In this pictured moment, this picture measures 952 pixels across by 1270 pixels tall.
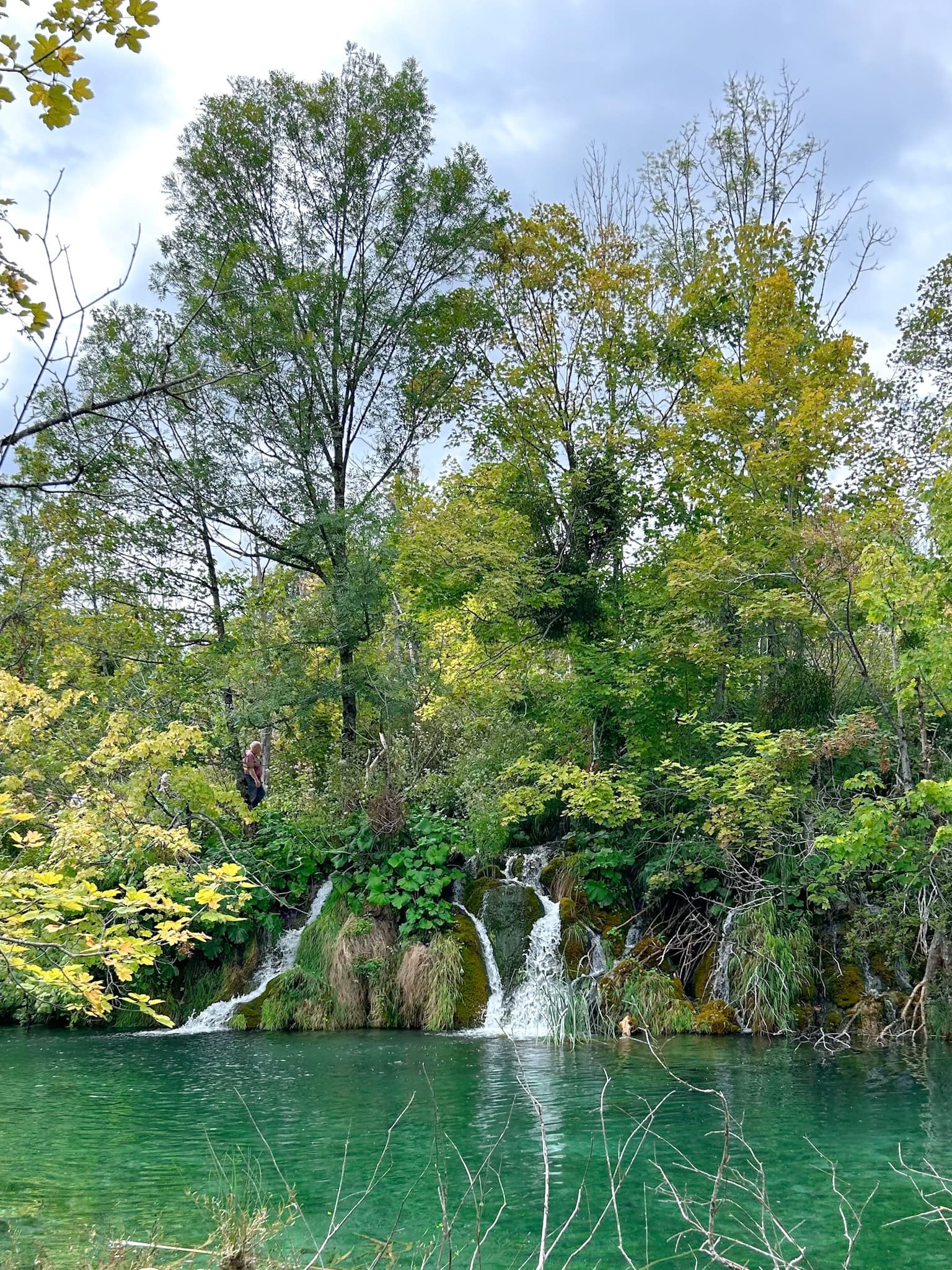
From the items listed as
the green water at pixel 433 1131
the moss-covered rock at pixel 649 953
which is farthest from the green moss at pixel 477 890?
the green water at pixel 433 1131

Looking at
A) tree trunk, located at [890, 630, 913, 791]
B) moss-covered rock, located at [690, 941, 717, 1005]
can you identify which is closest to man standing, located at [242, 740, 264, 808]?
moss-covered rock, located at [690, 941, 717, 1005]

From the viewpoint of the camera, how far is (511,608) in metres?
13.9

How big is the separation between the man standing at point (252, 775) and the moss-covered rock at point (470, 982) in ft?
13.2

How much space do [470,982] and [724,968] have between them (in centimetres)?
313

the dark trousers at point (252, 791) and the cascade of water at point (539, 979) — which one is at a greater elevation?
the dark trousers at point (252, 791)

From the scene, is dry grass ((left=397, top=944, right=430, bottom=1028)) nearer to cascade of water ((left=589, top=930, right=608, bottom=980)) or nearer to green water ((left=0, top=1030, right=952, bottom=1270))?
green water ((left=0, top=1030, right=952, bottom=1270))

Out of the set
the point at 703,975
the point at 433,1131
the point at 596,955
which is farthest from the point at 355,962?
the point at 433,1131

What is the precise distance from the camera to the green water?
4688mm

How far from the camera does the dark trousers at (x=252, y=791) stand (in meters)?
14.4

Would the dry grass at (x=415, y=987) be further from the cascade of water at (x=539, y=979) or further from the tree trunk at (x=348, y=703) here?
the tree trunk at (x=348, y=703)

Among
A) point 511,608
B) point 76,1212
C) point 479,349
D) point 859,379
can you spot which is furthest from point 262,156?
point 76,1212

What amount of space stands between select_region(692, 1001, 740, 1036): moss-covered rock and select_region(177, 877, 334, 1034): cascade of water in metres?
5.45

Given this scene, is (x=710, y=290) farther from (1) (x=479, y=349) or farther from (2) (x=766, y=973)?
(2) (x=766, y=973)

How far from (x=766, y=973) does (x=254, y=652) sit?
895 centimetres
